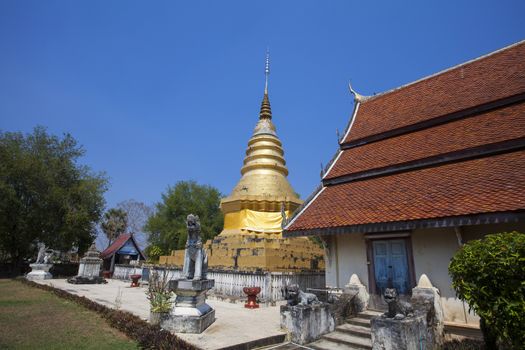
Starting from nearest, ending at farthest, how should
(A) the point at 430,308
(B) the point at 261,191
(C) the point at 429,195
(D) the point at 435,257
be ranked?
(A) the point at 430,308 < (D) the point at 435,257 < (C) the point at 429,195 < (B) the point at 261,191

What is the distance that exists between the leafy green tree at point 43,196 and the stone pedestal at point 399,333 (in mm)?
23916

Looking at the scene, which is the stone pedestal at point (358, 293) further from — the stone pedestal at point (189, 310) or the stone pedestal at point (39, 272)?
the stone pedestal at point (39, 272)

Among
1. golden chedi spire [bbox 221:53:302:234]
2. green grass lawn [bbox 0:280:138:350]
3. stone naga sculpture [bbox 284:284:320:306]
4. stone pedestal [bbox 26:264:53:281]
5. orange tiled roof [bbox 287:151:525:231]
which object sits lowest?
green grass lawn [bbox 0:280:138:350]

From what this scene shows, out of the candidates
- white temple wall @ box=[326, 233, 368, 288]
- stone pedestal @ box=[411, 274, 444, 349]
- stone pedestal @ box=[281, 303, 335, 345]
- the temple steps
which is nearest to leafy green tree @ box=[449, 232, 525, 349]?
stone pedestal @ box=[411, 274, 444, 349]

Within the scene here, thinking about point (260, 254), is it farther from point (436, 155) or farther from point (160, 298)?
point (436, 155)

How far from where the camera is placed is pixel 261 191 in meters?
18.7

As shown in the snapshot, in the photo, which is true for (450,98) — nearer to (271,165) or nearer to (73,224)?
(271,165)

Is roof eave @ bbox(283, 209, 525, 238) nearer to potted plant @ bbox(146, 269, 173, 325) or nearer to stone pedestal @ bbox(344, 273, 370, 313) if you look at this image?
stone pedestal @ bbox(344, 273, 370, 313)

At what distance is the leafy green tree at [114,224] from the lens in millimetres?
44688

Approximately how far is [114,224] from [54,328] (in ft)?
135

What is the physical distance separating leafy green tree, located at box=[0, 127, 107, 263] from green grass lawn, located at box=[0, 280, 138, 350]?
14.2 metres

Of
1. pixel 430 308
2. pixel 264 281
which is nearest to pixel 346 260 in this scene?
pixel 430 308

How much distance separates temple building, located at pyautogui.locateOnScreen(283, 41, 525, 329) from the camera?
713 cm

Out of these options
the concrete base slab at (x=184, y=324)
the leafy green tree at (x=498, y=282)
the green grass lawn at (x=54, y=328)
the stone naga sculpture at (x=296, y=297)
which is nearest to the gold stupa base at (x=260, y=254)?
the stone naga sculpture at (x=296, y=297)
